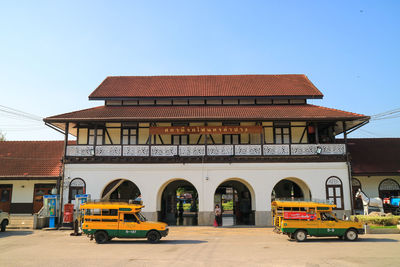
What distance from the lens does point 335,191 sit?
20.1m

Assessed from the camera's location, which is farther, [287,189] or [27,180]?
[287,189]

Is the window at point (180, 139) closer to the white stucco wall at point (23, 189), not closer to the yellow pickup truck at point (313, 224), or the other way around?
the white stucco wall at point (23, 189)

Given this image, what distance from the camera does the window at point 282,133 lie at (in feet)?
71.3

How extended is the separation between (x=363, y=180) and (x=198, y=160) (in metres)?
11.8

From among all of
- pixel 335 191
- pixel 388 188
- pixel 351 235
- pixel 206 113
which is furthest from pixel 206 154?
pixel 388 188

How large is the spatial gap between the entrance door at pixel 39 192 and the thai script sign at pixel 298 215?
16543mm

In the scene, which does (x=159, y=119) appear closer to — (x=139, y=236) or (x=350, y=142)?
(x=139, y=236)

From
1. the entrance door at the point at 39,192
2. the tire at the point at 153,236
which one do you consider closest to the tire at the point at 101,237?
the tire at the point at 153,236

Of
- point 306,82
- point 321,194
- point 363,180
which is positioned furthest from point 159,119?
point 363,180

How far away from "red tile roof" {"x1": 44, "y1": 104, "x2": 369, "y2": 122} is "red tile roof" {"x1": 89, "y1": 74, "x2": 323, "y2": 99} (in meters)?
1.13

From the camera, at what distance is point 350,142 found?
25062 millimetres

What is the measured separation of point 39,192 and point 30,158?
2.64 metres

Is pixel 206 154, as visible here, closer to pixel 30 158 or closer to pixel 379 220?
pixel 379 220

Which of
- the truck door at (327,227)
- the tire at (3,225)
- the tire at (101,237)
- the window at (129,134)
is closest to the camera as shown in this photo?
the tire at (101,237)
